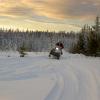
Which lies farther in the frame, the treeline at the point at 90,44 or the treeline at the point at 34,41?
the treeline at the point at 34,41

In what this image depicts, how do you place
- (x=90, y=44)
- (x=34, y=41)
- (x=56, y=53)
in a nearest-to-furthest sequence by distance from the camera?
(x=56, y=53) < (x=90, y=44) < (x=34, y=41)

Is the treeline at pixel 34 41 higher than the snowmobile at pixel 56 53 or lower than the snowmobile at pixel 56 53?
lower

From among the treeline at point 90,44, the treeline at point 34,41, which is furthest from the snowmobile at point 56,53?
the treeline at point 34,41

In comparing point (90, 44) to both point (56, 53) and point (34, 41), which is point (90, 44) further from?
point (34, 41)

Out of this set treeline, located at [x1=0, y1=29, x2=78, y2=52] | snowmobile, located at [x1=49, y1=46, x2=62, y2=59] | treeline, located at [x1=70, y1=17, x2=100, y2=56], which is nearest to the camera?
snowmobile, located at [x1=49, y1=46, x2=62, y2=59]

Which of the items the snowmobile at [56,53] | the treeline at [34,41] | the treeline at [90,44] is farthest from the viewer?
the treeline at [34,41]

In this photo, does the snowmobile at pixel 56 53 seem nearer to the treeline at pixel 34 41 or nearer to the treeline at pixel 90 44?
the treeline at pixel 90 44

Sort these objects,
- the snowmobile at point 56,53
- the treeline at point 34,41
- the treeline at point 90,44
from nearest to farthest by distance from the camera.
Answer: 1. the snowmobile at point 56,53
2. the treeline at point 90,44
3. the treeline at point 34,41

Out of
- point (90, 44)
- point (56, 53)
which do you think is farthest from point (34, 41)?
point (56, 53)

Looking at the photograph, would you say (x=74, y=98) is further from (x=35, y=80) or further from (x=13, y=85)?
(x=35, y=80)

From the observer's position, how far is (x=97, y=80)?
11383 millimetres

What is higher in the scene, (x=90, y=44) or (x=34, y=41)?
(x=90, y=44)

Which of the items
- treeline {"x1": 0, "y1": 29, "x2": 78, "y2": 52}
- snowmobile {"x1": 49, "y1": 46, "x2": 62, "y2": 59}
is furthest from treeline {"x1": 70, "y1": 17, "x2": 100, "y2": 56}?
treeline {"x1": 0, "y1": 29, "x2": 78, "y2": 52}

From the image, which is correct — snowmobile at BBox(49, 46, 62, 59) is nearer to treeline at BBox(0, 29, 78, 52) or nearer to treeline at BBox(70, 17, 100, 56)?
treeline at BBox(70, 17, 100, 56)
